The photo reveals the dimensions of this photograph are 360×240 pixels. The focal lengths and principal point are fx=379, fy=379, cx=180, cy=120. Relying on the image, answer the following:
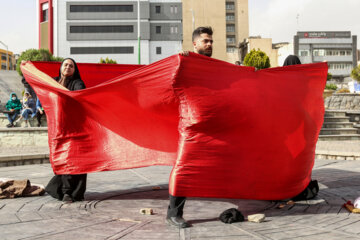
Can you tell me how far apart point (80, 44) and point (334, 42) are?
57658 mm

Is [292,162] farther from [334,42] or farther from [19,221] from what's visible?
[334,42]

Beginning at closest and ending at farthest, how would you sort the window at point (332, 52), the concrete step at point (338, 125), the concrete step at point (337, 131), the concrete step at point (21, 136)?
the concrete step at point (21, 136)
the concrete step at point (337, 131)
the concrete step at point (338, 125)
the window at point (332, 52)

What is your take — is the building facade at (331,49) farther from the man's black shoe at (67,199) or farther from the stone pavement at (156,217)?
the man's black shoe at (67,199)

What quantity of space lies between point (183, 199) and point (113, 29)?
68083 millimetres

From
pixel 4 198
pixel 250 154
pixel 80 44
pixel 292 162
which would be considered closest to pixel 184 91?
pixel 250 154

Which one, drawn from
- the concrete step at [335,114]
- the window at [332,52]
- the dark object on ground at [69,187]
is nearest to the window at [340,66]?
the window at [332,52]

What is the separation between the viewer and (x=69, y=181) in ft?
16.2

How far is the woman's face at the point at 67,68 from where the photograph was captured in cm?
504

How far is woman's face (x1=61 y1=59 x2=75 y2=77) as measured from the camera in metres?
5.04

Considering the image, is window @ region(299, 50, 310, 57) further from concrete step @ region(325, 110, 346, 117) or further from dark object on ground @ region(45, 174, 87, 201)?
dark object on ground @ region(45, 174, 87, 201)

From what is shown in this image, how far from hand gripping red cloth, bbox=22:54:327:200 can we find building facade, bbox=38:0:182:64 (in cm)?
6382

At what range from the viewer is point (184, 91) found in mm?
3723

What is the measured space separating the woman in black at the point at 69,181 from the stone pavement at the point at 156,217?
13 cm

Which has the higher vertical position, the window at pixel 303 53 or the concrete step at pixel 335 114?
the window at pixel 303 53
